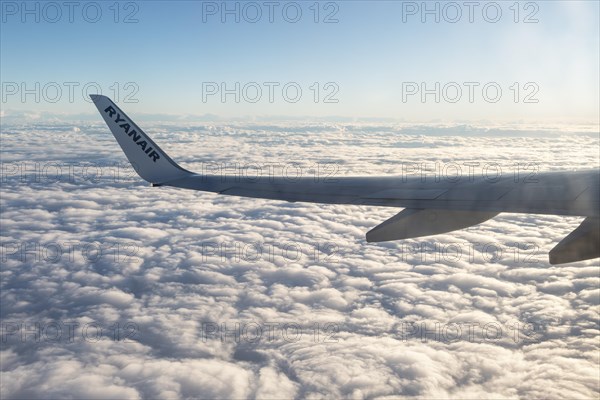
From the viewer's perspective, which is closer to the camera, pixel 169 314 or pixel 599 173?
pixel 599 173

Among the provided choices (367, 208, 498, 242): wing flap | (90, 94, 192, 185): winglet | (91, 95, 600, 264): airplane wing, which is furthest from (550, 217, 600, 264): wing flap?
(90, 94, 192, 185): winglet

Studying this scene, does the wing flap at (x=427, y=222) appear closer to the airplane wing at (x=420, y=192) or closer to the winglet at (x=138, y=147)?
the airplane wing at (x=420, y=192)

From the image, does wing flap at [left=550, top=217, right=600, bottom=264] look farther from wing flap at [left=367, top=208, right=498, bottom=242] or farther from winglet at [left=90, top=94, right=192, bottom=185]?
winglet at [left=90, top=94, right=192, bottom=185]

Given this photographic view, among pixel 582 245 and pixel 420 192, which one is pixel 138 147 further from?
pixel 582 245

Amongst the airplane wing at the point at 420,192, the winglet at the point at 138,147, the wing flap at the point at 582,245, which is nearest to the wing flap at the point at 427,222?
the airplane wing at the point at 420,192

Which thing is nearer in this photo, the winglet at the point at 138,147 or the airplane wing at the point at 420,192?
the airplane wing at the point at 420,192

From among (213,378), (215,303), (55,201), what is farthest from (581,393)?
(55,201)

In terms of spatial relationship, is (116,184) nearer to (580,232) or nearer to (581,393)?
(581,393)
